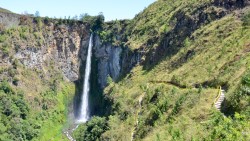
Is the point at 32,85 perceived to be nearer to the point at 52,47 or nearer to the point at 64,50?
the point at 52,47

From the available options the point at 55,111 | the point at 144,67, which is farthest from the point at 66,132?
the point at 144,67

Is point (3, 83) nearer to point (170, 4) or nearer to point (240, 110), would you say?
point (170, 4)

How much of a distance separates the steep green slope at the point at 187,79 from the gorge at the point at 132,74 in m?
0.13

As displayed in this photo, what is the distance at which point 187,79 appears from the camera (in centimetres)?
3669

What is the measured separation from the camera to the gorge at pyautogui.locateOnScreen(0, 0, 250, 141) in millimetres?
27797

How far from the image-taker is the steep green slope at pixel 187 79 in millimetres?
23266

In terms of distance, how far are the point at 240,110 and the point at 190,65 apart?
61.9ft

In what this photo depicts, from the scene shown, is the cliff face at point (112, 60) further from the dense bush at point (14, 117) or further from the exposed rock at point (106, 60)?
the dense bush at point (14, 117)

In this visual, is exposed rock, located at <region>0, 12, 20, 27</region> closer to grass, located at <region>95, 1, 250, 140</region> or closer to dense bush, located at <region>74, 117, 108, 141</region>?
grass, located at <region>95, 1, 250, 140</region>

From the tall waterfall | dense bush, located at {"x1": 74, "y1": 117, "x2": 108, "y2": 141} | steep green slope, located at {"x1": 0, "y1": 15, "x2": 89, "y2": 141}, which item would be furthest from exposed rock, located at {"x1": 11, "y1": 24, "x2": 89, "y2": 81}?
dense bush, located at {"x1": 74, "y1": 117, "x2": 108, "y2": 141}

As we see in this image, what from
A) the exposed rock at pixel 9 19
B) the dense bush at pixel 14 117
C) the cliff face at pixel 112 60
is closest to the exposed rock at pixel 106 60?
the cliff face at pixel 112 60

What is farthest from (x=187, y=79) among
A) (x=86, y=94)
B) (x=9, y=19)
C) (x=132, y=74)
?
(x=9, y=19)

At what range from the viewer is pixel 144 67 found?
55344 mm

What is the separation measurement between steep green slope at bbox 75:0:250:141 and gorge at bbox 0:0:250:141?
13 centimetres
